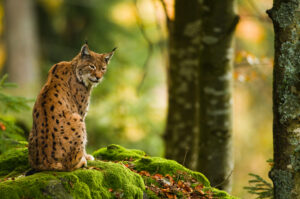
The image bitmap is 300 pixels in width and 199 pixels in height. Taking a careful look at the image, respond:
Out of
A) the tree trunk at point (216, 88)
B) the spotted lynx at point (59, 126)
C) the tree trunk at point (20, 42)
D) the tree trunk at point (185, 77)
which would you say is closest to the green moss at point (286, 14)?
the tree trunk at point (216, 88)

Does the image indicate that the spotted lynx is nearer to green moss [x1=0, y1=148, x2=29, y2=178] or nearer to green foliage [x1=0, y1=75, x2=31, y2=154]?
green moss [x1=0, y1=148, x2=29, y2=178]

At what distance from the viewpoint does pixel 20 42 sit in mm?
19156

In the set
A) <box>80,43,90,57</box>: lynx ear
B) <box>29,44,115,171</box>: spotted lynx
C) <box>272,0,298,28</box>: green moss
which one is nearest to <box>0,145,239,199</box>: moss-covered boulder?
<box>29,44,115,171</box>: spotted lynx

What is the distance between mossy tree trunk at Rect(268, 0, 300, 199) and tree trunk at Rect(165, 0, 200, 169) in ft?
10.0

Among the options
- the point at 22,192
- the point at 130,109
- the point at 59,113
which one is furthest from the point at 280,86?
the point at 130,109

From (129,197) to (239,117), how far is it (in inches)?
568

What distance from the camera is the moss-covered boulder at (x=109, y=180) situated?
4.00 metres

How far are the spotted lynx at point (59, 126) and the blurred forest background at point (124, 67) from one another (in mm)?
4255

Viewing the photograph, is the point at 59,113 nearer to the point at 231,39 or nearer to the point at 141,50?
the point at 231,39

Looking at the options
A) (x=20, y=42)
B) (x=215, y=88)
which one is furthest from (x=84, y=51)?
(x=20, y=42)

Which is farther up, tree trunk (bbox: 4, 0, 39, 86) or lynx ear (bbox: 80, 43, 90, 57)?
tree trunk (bbox: 4, 0, 39, 86)

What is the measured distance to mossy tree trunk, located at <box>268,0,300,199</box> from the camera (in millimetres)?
3963

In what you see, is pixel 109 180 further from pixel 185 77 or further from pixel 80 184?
pixel 185 77

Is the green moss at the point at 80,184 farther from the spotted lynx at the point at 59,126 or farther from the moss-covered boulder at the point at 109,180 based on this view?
the spotted lynx at the point at 59,126
